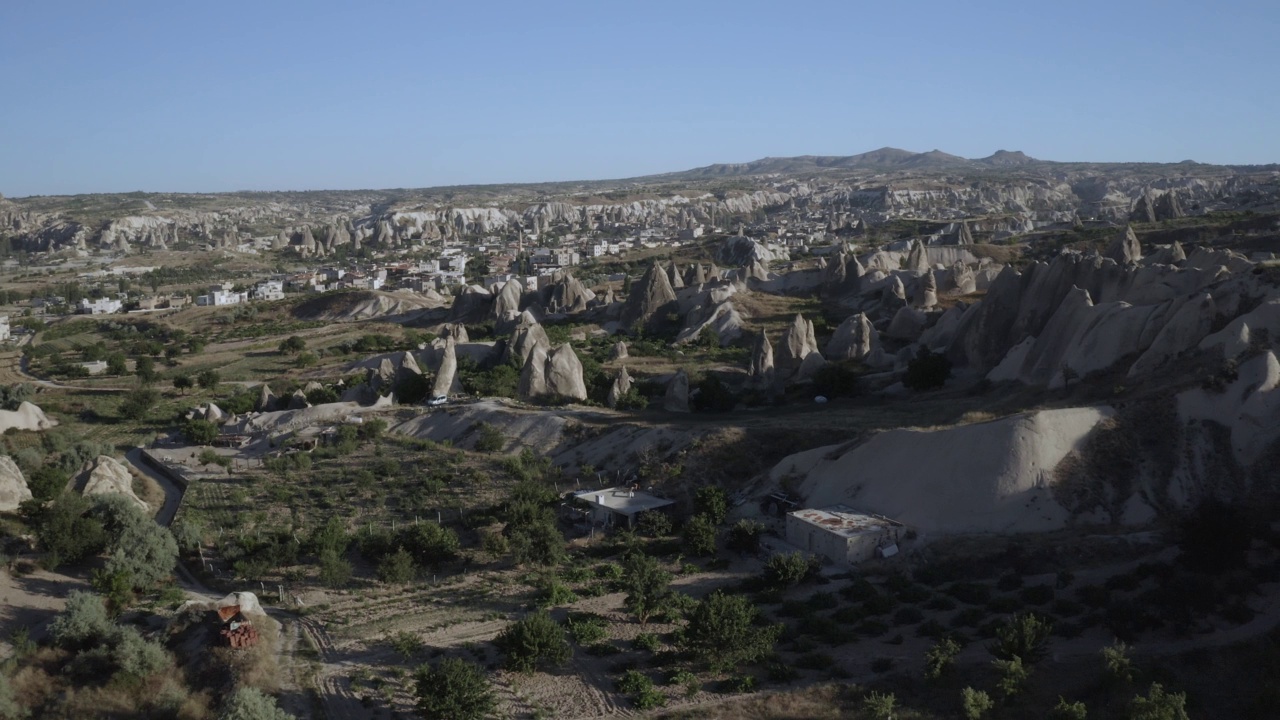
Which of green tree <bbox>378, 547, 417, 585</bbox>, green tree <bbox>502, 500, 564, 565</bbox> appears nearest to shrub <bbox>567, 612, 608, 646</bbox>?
green tree <bbox>502, 500, 564, 565</bbox>

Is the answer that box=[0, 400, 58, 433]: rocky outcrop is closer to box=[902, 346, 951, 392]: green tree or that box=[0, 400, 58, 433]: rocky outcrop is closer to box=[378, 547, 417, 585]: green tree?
box=[378, 547, 417, 585]: green tree

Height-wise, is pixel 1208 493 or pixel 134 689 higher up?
pixel 1208 493

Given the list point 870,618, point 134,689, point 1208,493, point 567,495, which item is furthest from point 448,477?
point 1208,493

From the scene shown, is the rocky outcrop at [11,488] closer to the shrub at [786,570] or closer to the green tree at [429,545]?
the green tree at [429,545]

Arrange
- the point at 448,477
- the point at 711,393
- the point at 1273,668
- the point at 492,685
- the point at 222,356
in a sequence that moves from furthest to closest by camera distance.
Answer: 1. the point at 222,356
2. the point at 711,393
3. the point at 448,477
4. the point at 492,685
5. the point at 1273,668

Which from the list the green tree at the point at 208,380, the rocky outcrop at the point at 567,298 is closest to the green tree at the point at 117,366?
the green tree at the point at 208,380

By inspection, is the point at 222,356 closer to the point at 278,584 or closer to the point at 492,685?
the point at 278,584
